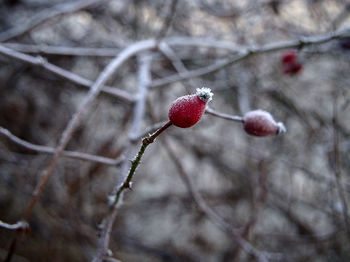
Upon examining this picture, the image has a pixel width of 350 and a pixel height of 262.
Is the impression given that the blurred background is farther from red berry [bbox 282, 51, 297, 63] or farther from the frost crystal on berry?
the frost crystal on berry

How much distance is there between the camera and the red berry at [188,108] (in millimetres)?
610

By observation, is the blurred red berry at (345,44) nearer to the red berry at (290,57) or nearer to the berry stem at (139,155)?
the red berry at (290,57)

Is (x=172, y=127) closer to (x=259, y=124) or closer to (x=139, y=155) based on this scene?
(x=259, y=124)

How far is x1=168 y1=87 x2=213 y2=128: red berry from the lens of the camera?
610 millimetres

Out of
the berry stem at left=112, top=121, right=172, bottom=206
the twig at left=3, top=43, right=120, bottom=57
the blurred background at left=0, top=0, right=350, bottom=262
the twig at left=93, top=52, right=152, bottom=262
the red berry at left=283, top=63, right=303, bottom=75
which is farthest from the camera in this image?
the blurred background at left=0, top=0, right=350, bottom=262

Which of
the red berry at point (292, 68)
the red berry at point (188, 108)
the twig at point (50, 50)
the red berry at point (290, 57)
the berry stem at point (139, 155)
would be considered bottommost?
the berry stem at point (139, 155)

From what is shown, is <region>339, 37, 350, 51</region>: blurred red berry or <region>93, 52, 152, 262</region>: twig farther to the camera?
<region>339, 37, 350, 51</region>: blurred red berry

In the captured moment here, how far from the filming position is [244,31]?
7.86 ft

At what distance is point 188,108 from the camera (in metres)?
0.61

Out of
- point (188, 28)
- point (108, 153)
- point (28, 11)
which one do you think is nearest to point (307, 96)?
point (188, 28)

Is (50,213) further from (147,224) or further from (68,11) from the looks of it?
(68,11)

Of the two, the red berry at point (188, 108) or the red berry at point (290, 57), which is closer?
the red berry at point (188, 108)

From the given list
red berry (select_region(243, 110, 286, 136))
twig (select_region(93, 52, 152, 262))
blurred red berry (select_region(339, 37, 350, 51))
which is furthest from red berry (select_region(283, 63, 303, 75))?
red berry (select_region(243, 110, 286, 136))

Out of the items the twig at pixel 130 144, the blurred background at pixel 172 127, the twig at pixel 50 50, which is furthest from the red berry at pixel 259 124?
the blurred background at pixel 172 127
